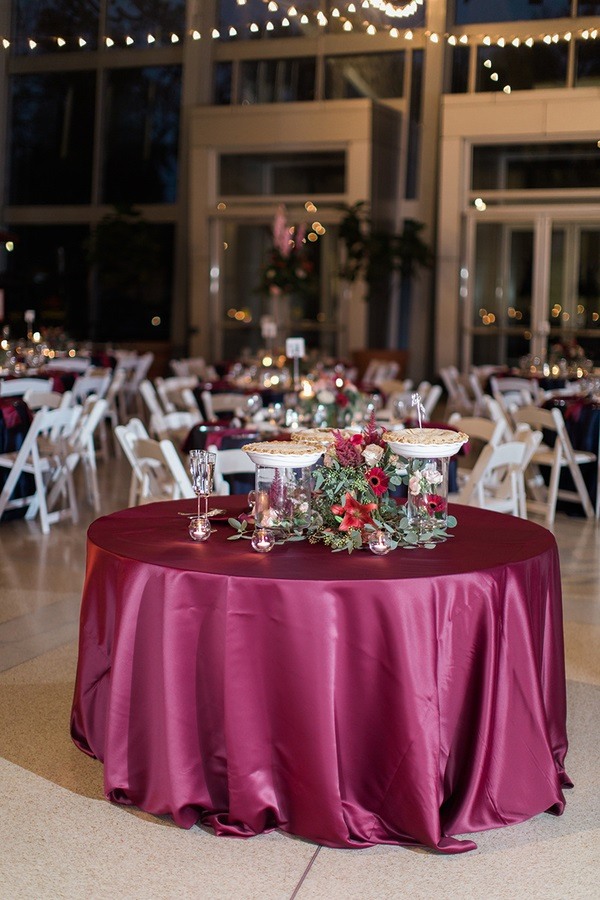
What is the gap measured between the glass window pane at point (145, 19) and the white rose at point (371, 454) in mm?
16146

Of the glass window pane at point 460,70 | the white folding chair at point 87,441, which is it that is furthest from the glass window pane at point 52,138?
the white folding chair at point 87,441

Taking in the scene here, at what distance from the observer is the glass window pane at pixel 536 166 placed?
16297 millimetres

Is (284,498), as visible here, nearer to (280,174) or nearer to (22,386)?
(22,386)

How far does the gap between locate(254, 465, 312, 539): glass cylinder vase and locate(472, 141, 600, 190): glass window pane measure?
14.1 metres

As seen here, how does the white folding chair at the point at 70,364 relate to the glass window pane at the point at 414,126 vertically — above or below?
below

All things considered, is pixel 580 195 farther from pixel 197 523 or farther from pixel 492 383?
pixel 197 523

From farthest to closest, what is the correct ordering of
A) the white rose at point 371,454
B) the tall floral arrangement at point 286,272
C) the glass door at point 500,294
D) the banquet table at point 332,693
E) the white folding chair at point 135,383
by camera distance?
the glass door at point 500,294, the tall floral arrangement at point 286,272, the white folding chair at point 135,383, the white rose at point 371,454, the banquet table at point 332,693

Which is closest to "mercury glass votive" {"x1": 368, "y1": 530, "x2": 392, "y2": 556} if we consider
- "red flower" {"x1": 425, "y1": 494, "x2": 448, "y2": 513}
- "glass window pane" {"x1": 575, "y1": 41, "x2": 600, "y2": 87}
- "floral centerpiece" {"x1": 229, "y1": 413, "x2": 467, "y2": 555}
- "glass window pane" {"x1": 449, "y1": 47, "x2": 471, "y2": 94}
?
"floral centerpiece" {"x1": 229, "y1": 413, "x2": 467, "y2": 555}

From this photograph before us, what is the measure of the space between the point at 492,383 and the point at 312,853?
9.12 m

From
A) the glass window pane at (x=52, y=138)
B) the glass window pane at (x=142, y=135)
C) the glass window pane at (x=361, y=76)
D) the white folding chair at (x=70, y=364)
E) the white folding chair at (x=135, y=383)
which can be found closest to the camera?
the white folding chair at (x=70, y=364)

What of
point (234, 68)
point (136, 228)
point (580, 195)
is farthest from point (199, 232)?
point (580, 195)

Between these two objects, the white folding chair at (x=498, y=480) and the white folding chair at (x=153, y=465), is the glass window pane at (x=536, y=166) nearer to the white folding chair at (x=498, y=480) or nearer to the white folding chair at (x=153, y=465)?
the white folding chair at (x=498, y=480)

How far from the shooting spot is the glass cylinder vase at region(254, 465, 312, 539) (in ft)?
11.2

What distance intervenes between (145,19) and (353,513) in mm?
16727
